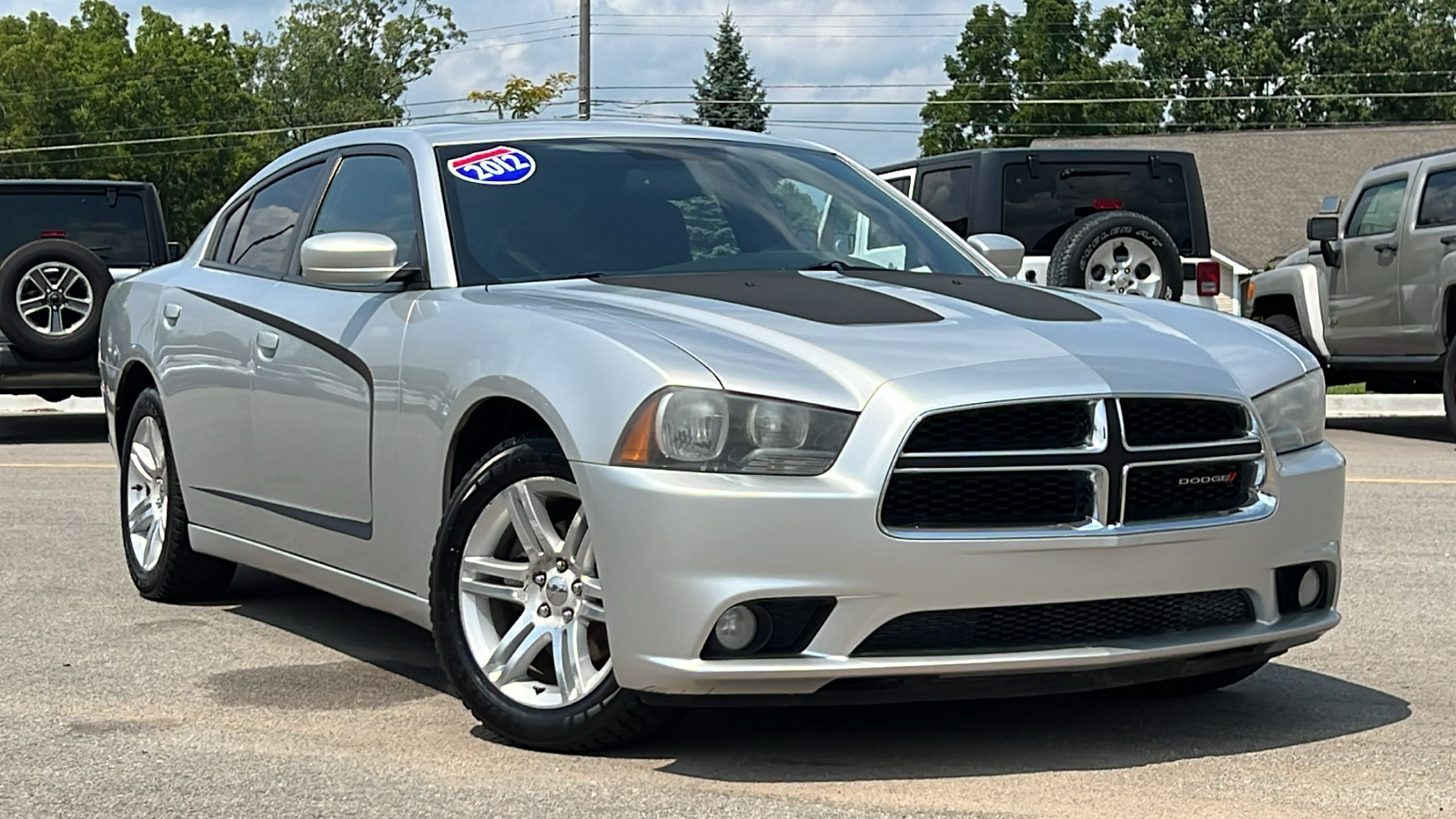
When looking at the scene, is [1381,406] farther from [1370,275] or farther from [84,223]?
[84,223]

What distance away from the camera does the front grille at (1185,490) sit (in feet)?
15.0

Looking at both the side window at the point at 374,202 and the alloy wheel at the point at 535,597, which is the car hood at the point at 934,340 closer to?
the alloy wheel at the point at 535,597

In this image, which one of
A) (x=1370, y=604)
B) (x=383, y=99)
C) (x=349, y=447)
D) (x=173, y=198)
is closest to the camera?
(x=349, y=447)

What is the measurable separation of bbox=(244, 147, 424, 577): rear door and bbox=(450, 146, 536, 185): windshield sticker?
157 millimetres

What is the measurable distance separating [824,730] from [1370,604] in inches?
114

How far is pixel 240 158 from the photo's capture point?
281ft

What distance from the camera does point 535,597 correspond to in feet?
15.8

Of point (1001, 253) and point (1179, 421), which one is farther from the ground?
point (1001, 253)

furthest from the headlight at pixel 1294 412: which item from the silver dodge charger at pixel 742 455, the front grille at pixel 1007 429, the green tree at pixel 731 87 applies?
the green tree at pixel 731 87

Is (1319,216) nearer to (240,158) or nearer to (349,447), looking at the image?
(349,447)

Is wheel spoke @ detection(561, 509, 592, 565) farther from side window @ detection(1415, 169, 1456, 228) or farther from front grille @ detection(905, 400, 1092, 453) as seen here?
side window @ detection(1415, 169, 1456, 228)

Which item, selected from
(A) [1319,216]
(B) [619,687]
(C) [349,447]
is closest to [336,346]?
(C) [349,447]

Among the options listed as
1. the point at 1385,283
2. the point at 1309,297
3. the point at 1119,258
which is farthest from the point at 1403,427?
the point at 1119,258

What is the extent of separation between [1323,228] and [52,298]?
951 cm
